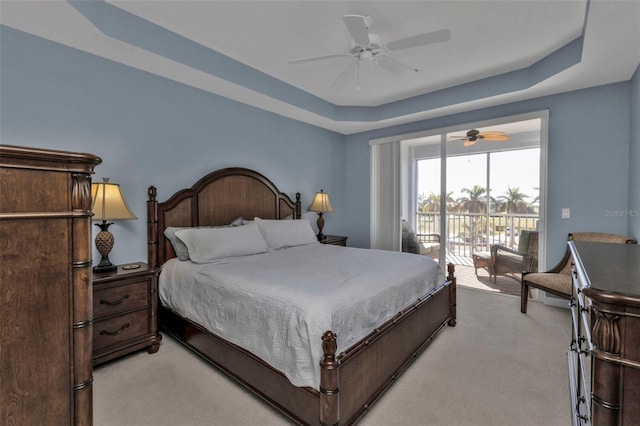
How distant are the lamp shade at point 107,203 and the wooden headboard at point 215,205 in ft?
1.52

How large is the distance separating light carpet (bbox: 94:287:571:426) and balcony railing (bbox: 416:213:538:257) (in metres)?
1.59

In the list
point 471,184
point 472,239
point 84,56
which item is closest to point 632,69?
point 471,184

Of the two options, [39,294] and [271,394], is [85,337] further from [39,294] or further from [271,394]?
[271,394]

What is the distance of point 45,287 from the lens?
33.4 inches

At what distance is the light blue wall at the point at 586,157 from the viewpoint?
10.4ft

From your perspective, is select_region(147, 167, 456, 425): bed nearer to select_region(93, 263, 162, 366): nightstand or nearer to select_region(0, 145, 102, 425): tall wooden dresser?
select_region(93, 263, 162, 366): nightstand

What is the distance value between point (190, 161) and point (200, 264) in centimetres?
129

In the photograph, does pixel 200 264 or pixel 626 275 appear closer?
pixel 626 275

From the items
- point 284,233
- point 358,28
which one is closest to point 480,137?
point 358,28

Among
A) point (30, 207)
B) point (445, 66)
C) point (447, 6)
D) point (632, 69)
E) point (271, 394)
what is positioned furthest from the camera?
point (445, 66)

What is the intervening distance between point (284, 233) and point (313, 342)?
6.91ft

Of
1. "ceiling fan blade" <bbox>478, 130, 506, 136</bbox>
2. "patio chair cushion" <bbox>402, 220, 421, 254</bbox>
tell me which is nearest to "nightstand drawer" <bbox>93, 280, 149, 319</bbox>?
"patio chair cushion" <bbox>402, 220, 421, 254</bbox>

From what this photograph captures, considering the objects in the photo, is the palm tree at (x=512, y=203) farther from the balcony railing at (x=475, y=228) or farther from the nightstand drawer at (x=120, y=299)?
the nightstand drawer at (x=120, y=299)

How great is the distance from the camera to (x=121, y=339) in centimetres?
237
